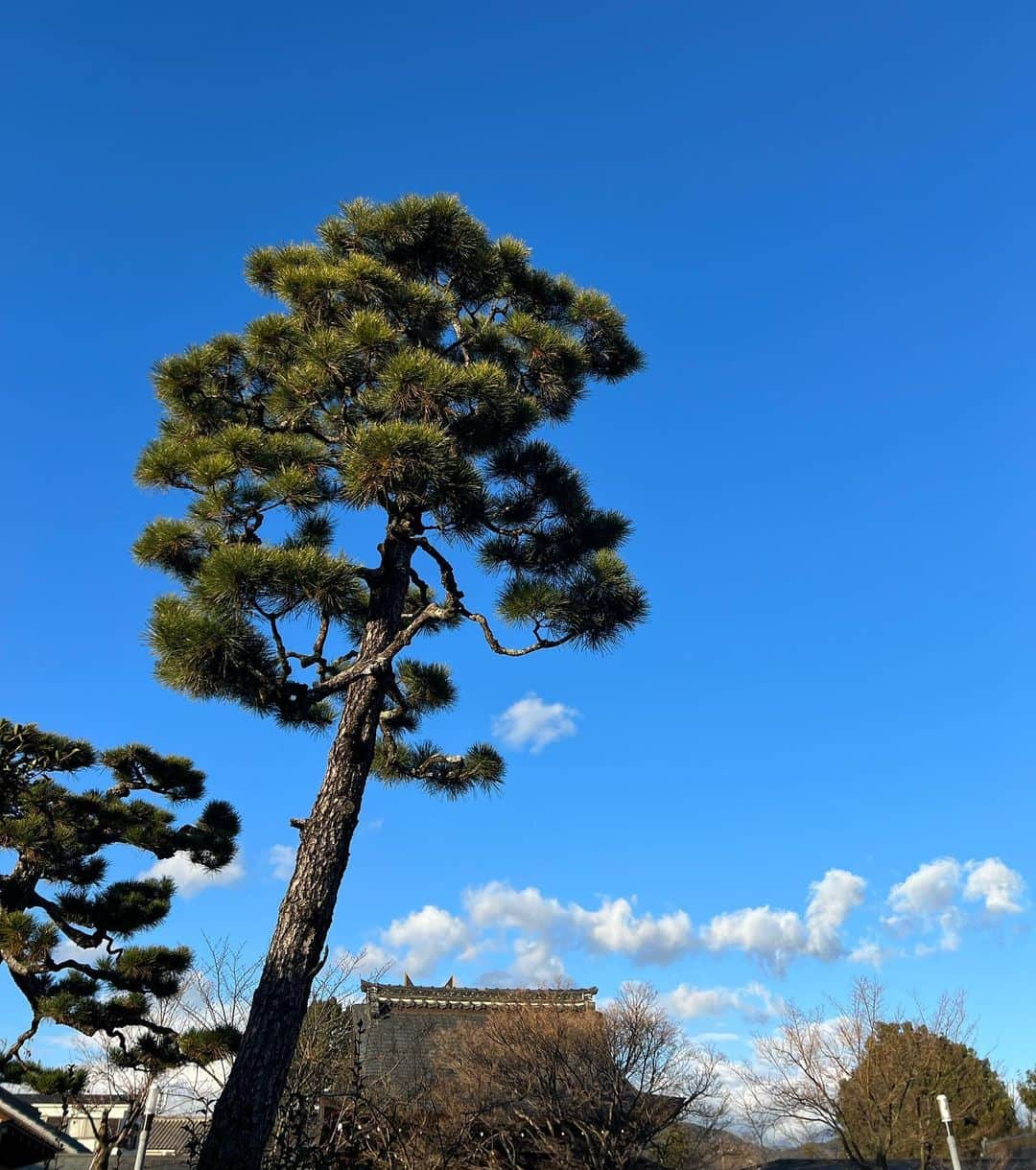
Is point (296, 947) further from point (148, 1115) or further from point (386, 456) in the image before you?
point (148, 1115)

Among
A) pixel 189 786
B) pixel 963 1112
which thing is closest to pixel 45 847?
pixel 189 786

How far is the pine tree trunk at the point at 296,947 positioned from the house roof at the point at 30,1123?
185 inches

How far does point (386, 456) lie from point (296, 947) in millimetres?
3033

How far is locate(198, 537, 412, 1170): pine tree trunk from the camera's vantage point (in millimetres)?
5145

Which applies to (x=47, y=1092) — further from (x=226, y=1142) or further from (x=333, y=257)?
(x=333, y=257)

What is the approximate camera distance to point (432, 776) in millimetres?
7871

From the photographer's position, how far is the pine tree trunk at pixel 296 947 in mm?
5145

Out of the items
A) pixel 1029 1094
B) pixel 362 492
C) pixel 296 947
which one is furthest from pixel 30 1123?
pixel 1029 1094

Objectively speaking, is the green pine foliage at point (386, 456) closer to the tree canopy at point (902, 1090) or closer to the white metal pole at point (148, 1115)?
the white metal pole at point (148, 1115)

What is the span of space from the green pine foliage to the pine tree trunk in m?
0.37

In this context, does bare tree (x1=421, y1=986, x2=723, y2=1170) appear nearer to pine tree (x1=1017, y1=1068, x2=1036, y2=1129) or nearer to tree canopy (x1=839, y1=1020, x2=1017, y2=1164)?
tree canopy (x1=839, y1=1020, x2=1017, y2=1164)

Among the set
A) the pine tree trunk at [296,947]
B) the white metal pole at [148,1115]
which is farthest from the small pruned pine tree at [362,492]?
the white metal pole at [148,1115]

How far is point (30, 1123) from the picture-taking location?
8625 mm

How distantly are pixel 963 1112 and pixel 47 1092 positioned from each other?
14314 millimetres
